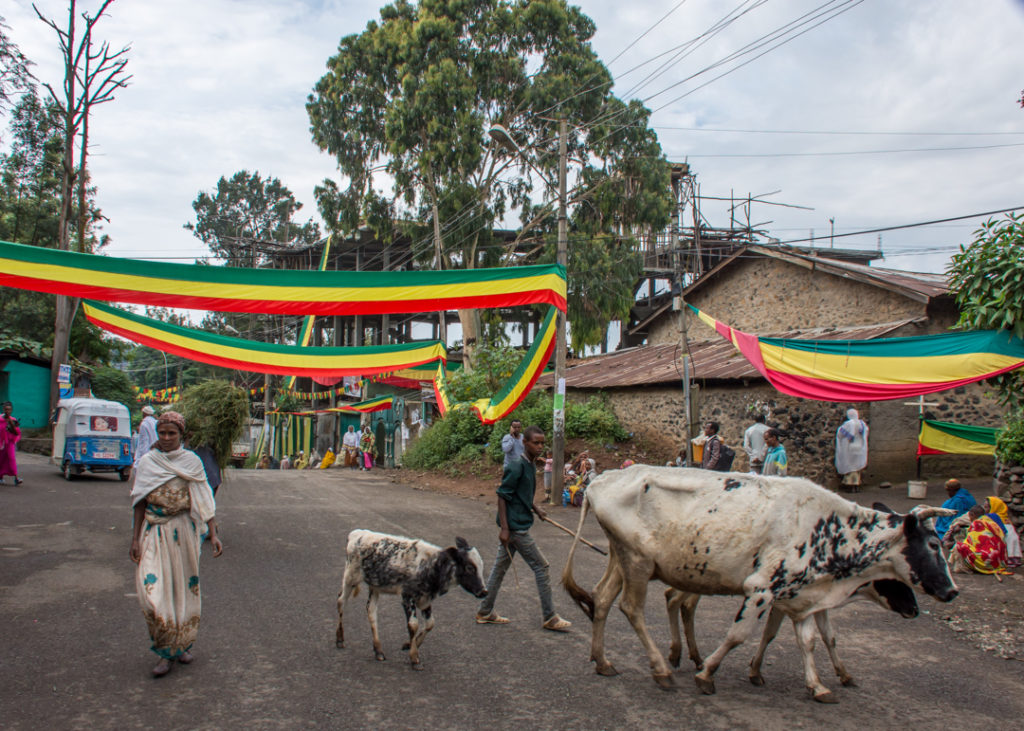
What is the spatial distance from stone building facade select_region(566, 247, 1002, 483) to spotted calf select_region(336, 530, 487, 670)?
30.7 feet

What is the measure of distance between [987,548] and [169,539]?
8.56 meters

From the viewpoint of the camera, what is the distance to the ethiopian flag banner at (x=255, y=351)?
11.1 meters

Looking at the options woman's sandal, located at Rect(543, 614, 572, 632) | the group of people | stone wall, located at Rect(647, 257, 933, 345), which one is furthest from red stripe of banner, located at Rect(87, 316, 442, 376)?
stone wall, located at Rect(647, 257, 933, 345)

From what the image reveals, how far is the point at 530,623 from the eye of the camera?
6344 mm

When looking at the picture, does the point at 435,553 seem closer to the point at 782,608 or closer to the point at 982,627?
the point at 782,608

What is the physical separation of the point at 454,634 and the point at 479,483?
1290 cm

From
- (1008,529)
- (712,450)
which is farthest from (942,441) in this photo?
(712,450)

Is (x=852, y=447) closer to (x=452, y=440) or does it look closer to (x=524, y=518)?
A: (x=524, y=518)

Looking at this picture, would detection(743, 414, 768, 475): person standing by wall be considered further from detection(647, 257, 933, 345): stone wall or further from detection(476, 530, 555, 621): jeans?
detection(476, 530, 555, 621): jeans

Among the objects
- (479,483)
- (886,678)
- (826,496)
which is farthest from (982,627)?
Result: (479,483)

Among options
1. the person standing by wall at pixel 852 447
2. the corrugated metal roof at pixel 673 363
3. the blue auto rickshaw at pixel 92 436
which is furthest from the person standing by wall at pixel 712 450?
the blue auto rickshaw at pixel 92 436

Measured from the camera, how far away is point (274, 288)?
8.82 m

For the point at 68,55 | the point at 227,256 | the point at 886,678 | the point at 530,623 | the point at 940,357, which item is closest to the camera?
the point at 886,678

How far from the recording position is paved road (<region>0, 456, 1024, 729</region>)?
4281 mm
